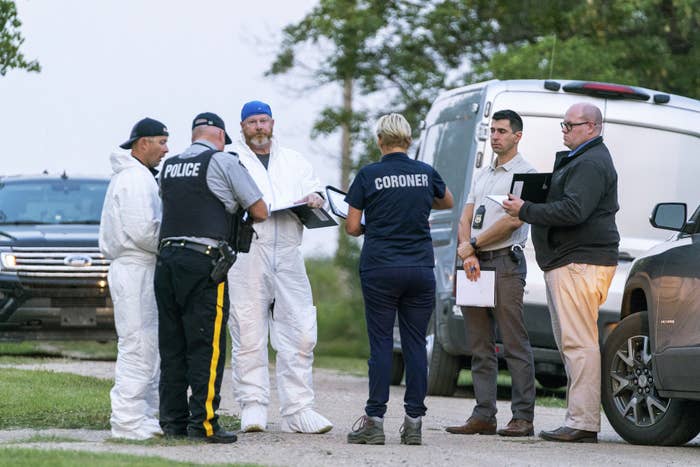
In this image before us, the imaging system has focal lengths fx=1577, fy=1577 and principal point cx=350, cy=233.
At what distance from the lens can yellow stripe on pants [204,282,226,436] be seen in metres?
9.12

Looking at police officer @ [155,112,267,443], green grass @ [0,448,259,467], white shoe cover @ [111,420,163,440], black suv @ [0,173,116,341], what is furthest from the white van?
green grass @ [0,448,259,467]

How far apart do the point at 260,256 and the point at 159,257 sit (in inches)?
36.4

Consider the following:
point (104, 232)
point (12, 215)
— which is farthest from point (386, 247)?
point (12, 215)

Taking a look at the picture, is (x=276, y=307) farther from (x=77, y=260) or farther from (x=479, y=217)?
(x=77, y=260)

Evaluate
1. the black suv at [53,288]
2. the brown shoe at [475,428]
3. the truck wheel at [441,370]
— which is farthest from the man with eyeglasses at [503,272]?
the black suv at [53,288]

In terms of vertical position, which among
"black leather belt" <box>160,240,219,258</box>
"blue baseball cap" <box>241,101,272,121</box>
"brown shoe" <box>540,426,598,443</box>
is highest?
"blue baseball cap" <box>241,101,272,121</box>

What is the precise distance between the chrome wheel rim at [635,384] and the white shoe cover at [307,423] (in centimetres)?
185

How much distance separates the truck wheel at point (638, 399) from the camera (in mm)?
9672

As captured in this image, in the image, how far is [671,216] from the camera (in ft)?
32.6

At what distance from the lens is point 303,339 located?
10.1 metres

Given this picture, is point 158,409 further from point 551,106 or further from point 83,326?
point 83,326

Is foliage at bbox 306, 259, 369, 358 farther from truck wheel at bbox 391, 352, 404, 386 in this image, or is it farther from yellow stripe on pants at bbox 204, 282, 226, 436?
yellow stripe on pants at bbox 204, 282, 226, 436

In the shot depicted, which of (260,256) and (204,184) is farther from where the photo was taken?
(260,256)

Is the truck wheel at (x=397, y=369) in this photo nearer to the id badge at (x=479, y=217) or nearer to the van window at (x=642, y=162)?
the van window at (x=642, y=162)
